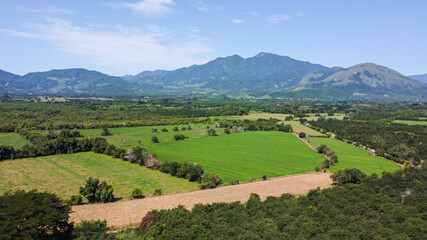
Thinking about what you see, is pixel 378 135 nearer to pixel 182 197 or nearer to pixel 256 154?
pixel 256 154

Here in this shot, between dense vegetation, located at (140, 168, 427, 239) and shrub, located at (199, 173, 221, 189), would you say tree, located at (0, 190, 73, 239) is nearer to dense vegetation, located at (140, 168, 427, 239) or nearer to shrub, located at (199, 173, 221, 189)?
dense vegetation, located at (140, 168, 427, 239)

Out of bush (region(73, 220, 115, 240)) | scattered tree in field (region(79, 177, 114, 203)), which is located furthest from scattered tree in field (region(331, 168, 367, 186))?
bush (region(73, 220, 115, 240))

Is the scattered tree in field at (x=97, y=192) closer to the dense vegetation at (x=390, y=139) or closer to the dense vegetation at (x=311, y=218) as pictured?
the dense vegetation at (x=311, y=218)

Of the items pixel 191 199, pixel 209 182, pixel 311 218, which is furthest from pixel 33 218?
pixel 311 218

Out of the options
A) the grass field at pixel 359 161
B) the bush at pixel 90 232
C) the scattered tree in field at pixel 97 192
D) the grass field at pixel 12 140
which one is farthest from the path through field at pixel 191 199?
the grass field at pixel 12 140

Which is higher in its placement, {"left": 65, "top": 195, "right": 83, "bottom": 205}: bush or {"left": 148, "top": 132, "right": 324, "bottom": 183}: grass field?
{"left": 148, "top": 132, "right": 324, "bottom": 183}: grass field

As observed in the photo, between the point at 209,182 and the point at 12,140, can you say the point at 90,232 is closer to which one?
the point at 209,182
